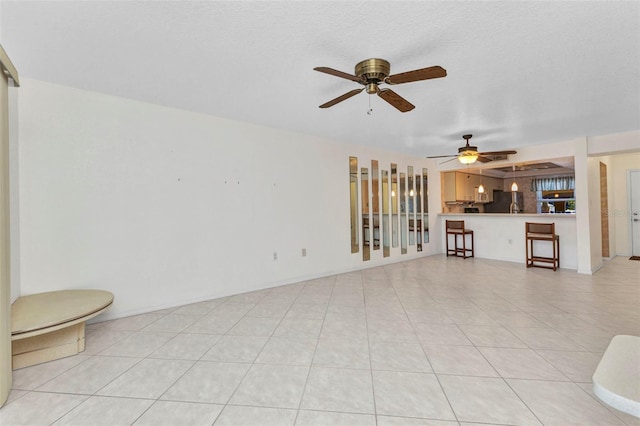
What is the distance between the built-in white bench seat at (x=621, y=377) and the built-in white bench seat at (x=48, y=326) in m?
3.06

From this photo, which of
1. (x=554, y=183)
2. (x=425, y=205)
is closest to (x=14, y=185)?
(x=425, y=205)

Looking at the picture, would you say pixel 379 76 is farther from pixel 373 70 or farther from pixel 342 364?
pixel 342 364

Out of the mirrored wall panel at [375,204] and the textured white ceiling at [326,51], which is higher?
the textured white ceiling at [326,51]

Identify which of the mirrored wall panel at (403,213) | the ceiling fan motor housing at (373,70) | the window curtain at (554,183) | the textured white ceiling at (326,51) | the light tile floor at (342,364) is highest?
the textured white ceiling at (326,51)

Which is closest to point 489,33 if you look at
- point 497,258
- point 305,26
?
point 305,26

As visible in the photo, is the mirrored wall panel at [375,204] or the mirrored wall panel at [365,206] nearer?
the mirrored wall panel at [365,206]

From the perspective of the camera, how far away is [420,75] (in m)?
2.04

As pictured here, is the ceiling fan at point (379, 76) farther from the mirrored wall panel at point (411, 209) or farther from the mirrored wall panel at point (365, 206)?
the mirrored wall panel at point (411, 209)

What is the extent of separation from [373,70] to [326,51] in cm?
41

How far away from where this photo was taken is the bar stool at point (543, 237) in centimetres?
520

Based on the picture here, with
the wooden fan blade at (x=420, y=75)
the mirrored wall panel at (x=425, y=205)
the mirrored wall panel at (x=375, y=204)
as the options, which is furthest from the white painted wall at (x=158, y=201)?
the mirrored wall panel at (x=425, y=205)

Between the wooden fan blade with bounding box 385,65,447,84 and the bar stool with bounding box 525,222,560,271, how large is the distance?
4.87 meters

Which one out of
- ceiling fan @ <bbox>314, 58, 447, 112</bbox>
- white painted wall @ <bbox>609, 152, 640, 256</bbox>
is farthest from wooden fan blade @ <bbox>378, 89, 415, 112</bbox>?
white painted wall @ <bbox>609, 152, 640, 256</bbox>

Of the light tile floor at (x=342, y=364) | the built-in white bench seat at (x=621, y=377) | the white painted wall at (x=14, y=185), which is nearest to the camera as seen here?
the built-in white bench seat at (x=621, y=377)
